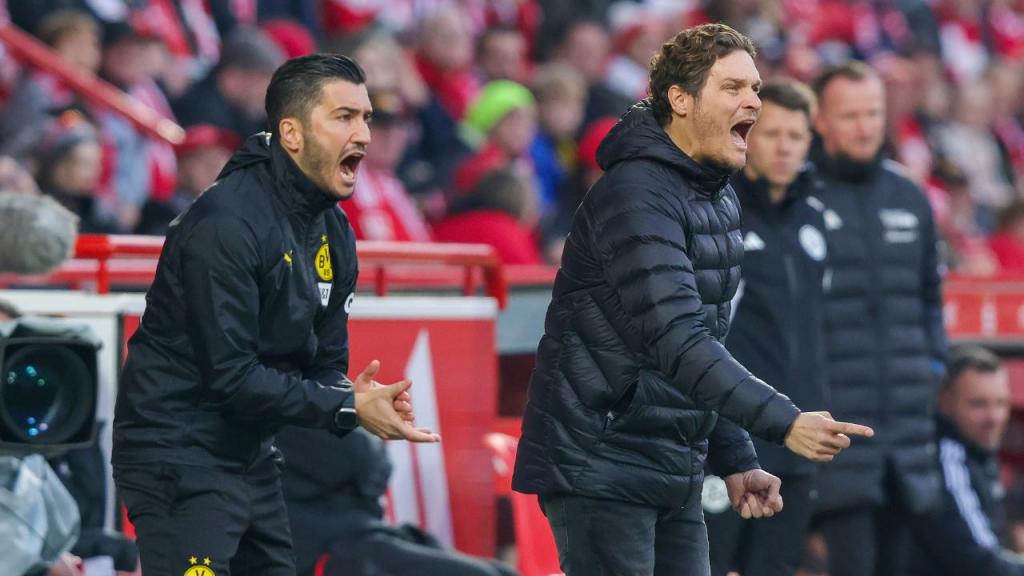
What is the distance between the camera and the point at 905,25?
15781 millimetres

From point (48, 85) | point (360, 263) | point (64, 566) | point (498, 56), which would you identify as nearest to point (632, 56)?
point (498, 56)

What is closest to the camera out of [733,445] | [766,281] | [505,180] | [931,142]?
[733,445]

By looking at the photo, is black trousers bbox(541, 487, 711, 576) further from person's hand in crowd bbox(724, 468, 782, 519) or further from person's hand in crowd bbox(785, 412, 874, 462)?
person's hand in crowd bbox(785, 412, 874, 462)

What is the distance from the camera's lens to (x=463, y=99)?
1166cm

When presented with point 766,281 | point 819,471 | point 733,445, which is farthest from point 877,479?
A: point 733,445

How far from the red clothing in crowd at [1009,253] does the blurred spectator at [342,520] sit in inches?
268

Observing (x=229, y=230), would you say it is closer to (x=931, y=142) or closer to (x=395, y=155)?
(x=395, y=155)

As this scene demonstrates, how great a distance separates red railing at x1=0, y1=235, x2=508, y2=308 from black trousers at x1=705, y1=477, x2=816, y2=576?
1463 mm

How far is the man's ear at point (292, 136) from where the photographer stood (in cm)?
453

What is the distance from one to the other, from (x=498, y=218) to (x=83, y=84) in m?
2.19

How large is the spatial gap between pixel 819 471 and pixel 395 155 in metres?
3.89

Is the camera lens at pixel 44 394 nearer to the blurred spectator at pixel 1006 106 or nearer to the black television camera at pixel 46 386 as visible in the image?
the black television camera at pixel 46 386

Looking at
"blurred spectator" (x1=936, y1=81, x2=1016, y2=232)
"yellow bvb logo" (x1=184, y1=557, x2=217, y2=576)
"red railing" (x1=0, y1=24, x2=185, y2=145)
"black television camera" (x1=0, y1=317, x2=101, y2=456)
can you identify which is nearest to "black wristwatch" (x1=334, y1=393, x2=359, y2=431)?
"yellow bvb logo" (x1=184, y1=557, x2=217, y2=576)

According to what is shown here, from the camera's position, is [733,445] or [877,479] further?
[877,479]
